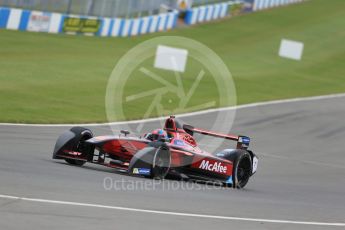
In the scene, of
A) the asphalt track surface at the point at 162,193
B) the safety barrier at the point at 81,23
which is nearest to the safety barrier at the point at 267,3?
the safety barrier at the point at 81,23

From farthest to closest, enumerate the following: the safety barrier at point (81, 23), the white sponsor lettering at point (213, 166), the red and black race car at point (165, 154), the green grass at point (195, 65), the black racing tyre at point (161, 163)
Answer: the safety barrier at point (81, 23)
the green grass at point (195, 65)
the white sponsor lettering at point (213, 166)
the red and black race car at point (165, 154)
the black racing tyre at point (161, 163)

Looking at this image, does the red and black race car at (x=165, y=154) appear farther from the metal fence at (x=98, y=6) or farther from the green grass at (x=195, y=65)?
the metal fence at (x=98, y=6)

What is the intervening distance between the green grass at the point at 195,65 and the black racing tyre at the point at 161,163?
24.7ft

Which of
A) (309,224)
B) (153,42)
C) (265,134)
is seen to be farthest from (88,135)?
(153,42)

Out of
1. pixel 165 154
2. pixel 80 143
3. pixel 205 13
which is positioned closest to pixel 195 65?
pixel 205 13

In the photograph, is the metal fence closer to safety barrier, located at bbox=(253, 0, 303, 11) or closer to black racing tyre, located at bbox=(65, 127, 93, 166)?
safety barrier, located at bbox=(253, 0, 303, 11)

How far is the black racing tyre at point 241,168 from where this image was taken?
14.5 meters

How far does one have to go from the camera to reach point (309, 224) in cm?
1112

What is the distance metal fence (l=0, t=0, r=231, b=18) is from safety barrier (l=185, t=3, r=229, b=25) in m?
1.82

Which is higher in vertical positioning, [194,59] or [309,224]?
[194,59]

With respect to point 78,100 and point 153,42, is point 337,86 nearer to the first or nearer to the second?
point 153,42

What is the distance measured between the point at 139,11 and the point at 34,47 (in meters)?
12.3

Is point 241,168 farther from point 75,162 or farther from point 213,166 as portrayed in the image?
point 75,162

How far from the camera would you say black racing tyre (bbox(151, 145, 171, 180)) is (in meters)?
13.5
